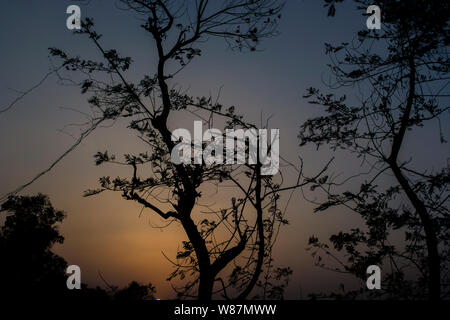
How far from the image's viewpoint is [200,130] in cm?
627

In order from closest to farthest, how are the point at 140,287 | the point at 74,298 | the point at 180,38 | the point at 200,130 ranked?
the point at 74,298 < the point at 200,130 < the point at 180,38 < the point at 140,287

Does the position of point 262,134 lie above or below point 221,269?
above

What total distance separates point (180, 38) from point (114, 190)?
2.91m

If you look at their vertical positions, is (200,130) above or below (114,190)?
above

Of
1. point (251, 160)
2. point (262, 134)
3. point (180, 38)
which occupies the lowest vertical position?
point (251, 160)

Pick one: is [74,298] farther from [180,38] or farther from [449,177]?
[449,177]

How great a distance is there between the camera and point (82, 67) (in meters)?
6.84

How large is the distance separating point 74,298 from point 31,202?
1413cm

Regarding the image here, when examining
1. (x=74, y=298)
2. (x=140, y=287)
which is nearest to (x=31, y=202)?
(x=140, y=287)

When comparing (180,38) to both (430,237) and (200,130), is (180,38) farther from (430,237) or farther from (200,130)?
(430,237)
